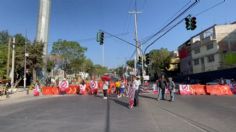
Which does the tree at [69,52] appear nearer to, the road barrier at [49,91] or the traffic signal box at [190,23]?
the road barrier at [49,91]

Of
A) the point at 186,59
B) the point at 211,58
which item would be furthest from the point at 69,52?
the point at 211,58

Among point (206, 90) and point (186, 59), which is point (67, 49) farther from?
point (206, 90)

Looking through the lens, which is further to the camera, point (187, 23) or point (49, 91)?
point (49, 91)

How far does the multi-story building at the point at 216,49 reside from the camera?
52750 mm

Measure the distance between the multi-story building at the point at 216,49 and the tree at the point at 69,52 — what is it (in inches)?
1231

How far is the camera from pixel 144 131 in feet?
27.6

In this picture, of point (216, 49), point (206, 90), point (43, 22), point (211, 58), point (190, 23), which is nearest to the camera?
point (190, 23)

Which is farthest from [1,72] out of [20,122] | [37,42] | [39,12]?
[20,122]

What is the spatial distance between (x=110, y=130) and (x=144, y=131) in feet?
3.43

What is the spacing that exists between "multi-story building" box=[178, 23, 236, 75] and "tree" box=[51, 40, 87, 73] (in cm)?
3127

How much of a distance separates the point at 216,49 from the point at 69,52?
126ft

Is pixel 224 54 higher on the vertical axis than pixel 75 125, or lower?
higher

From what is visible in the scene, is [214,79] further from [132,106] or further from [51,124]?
[51,124]

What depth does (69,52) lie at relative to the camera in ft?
246
